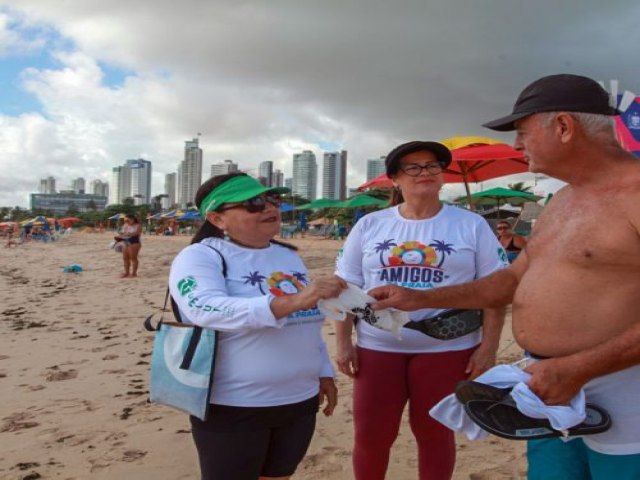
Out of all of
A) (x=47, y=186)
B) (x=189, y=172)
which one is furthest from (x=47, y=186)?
(x=189, y=172)

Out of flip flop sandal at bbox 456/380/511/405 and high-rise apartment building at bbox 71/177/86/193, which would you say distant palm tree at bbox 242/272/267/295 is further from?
A: high-rise apartment building at bbox 71/177/86/193

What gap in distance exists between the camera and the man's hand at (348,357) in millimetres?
2756

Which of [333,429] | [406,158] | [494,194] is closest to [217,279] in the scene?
[406,158]

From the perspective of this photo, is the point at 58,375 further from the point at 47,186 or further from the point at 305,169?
the point at 47,186

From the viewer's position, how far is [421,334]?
256 cm

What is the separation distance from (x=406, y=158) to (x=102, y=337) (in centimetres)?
539

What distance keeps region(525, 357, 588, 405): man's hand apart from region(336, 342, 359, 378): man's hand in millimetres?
1249

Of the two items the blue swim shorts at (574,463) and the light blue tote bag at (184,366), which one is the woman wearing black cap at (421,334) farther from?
the light blue tote bag at (184,366)

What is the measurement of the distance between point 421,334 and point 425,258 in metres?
0.37

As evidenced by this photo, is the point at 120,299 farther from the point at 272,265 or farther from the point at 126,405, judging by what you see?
the point at 272,265

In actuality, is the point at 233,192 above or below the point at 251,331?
above

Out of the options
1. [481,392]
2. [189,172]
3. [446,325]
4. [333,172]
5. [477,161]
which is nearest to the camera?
[481,392]

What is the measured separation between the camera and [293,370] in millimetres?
2127

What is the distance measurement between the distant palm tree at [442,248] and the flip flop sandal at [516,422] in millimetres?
1004
